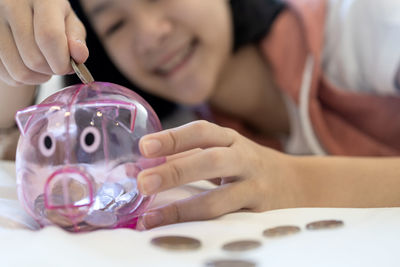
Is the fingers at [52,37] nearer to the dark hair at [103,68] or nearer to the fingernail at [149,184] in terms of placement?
the fingernail at [149,184]

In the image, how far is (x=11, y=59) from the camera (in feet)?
1.72

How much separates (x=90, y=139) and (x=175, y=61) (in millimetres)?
600

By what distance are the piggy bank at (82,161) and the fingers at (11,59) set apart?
0.07m

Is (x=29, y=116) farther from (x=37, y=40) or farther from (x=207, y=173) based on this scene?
(x=207, y=173)

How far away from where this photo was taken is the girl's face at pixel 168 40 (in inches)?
36.7

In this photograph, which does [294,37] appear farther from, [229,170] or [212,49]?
[229,170]

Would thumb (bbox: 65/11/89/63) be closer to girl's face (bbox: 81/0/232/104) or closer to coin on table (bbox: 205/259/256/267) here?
coin on table (bbox: 205/259/256/267)

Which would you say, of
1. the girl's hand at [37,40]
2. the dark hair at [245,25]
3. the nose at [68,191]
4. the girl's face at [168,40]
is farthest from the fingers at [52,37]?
the dark hair at [245,25]

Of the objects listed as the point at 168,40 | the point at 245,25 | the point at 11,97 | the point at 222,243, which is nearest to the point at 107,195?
the point at 222,243

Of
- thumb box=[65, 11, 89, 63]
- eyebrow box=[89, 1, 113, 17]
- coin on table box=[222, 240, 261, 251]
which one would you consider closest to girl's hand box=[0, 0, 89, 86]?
thumb box=[65, 11, 89, 63]

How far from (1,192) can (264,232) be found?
1.09 feet

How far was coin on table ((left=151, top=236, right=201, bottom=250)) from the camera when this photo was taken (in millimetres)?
403

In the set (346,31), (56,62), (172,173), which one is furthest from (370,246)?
(346,31)

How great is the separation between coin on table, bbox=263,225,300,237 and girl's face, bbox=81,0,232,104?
59cm
